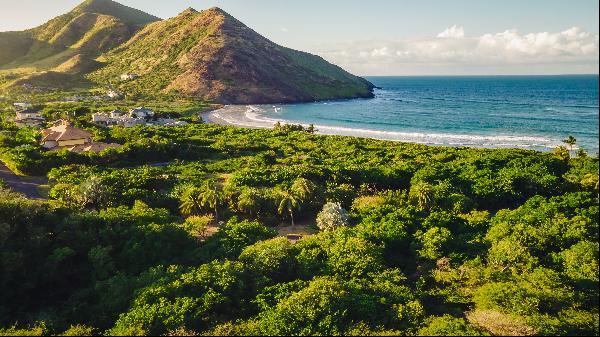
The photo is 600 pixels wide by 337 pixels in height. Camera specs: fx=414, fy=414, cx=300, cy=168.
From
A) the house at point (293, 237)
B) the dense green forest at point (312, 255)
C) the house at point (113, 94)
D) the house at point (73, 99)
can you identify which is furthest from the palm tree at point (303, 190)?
the house at point (113, 94)

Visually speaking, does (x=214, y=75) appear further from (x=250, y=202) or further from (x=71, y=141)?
(x=250, y=202)

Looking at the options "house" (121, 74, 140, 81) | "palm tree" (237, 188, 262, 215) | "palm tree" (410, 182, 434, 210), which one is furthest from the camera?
"house" (121, 74, 140, 81)

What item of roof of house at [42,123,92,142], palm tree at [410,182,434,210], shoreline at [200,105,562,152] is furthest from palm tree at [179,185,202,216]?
shoreline at [200,105,562,152]

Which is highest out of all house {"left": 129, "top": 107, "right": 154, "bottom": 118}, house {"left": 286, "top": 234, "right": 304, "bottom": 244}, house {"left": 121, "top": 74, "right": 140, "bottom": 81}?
house {"left": 121, "top": 74, "right": 140, "bottom": 81}

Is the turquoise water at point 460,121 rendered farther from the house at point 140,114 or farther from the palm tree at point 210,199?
the palm tree at point 210,199

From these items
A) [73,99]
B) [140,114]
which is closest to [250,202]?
[140,114]

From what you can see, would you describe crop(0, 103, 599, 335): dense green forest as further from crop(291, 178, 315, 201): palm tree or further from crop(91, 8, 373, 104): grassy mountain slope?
crop(91, 8, 373, 104): grassy mountain slope
